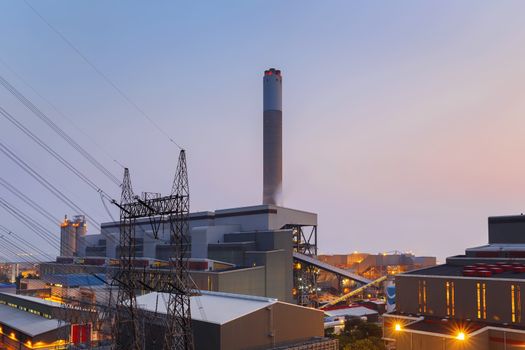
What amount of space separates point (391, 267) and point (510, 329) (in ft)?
388

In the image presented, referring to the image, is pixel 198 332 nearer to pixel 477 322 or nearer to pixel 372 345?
pixel 372 345

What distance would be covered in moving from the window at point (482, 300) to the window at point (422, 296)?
6022 millimetres

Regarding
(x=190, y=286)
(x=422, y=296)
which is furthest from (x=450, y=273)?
(x=190, y=286)

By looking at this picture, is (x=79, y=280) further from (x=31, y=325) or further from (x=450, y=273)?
(x=450, y=273)

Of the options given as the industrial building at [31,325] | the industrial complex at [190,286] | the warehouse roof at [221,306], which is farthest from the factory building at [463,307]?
the industrial building at [31,325]

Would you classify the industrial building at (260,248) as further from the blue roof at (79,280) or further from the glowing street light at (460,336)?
the glowing street light at (460,336)

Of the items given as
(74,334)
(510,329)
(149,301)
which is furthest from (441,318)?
(74,334)

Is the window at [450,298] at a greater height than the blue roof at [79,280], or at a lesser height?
greater

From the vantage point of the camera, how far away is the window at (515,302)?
43.7 meters

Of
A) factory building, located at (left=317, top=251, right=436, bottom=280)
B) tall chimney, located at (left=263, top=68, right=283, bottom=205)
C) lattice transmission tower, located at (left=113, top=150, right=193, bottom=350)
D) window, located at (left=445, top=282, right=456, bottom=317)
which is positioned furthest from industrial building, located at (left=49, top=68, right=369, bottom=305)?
factory building, located at (left=317, top=251, right=436, bottom=280)

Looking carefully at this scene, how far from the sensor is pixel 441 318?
49062mm

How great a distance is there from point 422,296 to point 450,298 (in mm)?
3424

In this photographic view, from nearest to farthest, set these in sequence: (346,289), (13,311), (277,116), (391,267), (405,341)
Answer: (405,341), (13,311), (277,116), (346,289), (391,267)

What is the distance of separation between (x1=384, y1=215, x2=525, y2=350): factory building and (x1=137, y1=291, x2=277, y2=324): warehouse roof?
1520 centimetres
